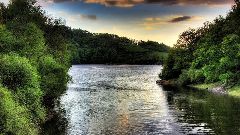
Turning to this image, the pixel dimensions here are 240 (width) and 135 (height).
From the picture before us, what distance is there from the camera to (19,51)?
7181cm

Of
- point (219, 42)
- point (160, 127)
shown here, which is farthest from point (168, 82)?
point (160, 127)

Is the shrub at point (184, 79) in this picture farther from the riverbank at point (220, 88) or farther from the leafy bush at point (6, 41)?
the leafy bush at point (6, 41)

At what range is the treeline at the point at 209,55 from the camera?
130 meters

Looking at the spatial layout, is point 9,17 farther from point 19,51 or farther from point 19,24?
point 19,51

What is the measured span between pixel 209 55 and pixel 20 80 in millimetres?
96773

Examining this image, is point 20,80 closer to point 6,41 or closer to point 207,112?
point 6,41

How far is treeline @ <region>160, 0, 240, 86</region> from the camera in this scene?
427 feet

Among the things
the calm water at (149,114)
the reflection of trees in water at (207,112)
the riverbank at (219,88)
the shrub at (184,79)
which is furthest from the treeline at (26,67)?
the shrub at (184,79)

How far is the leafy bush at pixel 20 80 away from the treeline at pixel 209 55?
72.1 metres

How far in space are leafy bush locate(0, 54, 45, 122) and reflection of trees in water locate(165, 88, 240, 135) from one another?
23.2 m

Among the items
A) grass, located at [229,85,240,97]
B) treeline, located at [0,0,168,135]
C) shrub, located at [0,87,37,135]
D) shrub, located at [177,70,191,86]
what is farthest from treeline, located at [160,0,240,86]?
shrub, located at [0,87,37,135]

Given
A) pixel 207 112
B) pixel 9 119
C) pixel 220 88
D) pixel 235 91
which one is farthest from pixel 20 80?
pixel 220 88

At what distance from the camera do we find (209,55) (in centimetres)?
14700

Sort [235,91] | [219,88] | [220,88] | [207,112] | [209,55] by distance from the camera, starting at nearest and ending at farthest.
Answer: [207,112]
[235,91]
[220,88]
[219,88]
[209,55]
